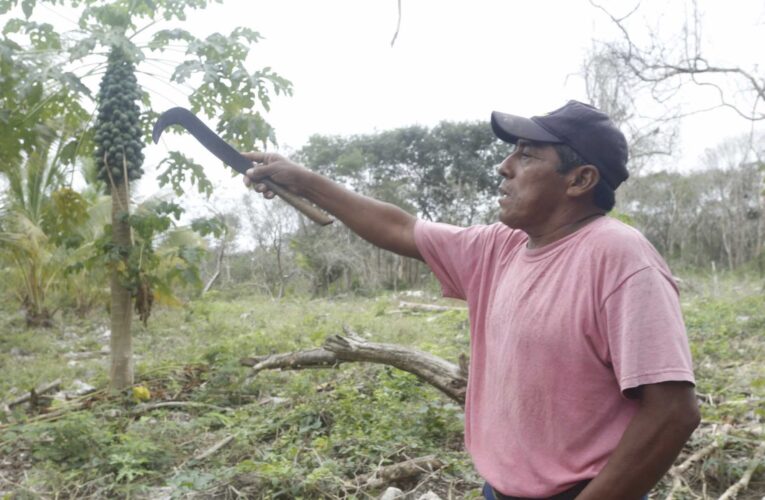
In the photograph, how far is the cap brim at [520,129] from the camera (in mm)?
1551

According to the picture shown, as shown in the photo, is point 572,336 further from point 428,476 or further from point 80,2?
point 80,2

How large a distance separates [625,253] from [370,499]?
226cm

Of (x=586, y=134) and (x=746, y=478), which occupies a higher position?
(x=586, y=134)

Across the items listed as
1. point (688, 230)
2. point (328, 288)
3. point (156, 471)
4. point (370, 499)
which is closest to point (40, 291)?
point (156, 471)

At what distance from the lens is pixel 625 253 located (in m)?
1.33

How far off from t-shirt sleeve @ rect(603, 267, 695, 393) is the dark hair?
313 mm

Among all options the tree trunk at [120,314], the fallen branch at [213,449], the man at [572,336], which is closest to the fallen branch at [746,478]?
the man at [572,336]

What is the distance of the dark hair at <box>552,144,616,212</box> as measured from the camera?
5.08ft

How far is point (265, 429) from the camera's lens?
4168 mm

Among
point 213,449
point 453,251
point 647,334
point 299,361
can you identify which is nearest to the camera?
point 647,334

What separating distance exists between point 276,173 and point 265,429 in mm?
2480

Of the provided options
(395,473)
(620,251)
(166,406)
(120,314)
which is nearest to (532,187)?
(620,251)

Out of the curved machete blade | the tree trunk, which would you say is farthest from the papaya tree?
the curved machete blade

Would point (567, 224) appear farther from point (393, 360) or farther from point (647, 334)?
point (393, 360)
